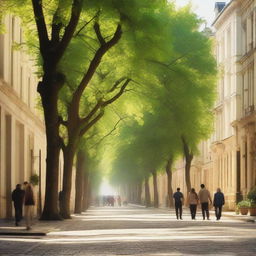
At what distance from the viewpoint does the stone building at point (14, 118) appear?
138 feet

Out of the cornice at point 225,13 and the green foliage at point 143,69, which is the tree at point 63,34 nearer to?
the green foliage at point 143,69

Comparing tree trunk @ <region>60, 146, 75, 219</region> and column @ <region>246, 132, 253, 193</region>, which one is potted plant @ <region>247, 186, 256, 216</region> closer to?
tree trunk @ <region>60, 146, 75, 219</region>

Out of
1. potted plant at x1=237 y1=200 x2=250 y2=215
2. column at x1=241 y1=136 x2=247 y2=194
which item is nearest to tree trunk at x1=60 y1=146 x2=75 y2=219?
potted plant at x1=237 y1=200 x2=250 y2=215

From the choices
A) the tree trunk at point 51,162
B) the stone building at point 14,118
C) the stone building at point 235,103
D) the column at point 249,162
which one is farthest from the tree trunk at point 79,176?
the tree trunk at point 51,162

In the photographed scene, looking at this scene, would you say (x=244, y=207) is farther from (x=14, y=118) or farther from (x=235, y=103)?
(x=235, y=103)

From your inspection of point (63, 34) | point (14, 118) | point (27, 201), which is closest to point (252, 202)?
point (14, 118)

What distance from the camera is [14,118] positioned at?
45406mm

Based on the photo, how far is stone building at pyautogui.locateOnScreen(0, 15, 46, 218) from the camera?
4212cm

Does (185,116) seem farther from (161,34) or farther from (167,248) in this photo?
(167,248)

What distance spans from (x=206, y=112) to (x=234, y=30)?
8511mm

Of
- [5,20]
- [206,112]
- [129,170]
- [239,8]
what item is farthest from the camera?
[129,170]

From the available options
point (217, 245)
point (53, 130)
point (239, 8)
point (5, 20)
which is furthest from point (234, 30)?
point (217, 245)

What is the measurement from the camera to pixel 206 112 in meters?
63.4

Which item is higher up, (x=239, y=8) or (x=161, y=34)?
(x=239, y=8)
